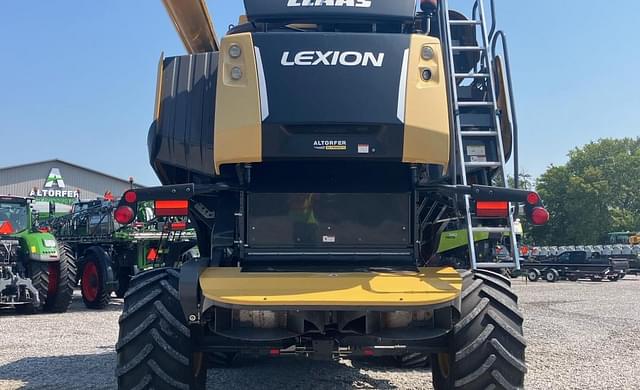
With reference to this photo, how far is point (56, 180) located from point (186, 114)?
46.6 meters

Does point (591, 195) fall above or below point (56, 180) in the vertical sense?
below

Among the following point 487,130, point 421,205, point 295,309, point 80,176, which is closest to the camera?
point 295,309

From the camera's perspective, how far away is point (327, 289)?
170 inches

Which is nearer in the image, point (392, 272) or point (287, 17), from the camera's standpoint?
point (392, 272)

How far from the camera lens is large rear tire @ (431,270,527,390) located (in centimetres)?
450

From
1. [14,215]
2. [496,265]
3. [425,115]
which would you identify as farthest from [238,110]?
[14,215]

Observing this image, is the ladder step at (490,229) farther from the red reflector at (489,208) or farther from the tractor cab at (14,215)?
the tractor cab at (14,215)

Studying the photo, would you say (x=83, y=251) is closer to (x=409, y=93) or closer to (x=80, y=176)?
(x=409, y=93)

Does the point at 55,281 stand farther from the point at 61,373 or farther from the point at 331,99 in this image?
the point at 331,99

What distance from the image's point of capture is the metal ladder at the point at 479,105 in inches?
236

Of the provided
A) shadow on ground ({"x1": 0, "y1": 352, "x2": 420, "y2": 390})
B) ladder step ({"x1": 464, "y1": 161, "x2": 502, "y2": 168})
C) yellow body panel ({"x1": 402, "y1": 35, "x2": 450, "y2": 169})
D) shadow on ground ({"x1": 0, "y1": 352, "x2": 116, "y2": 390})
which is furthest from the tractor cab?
yellow body panel ({"x1": 402, "y1": 35, "x2": 450, "y2": 169})

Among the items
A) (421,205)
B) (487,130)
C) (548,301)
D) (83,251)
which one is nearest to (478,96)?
(487,130)

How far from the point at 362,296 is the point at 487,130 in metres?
3.07

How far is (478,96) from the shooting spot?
6.86m
